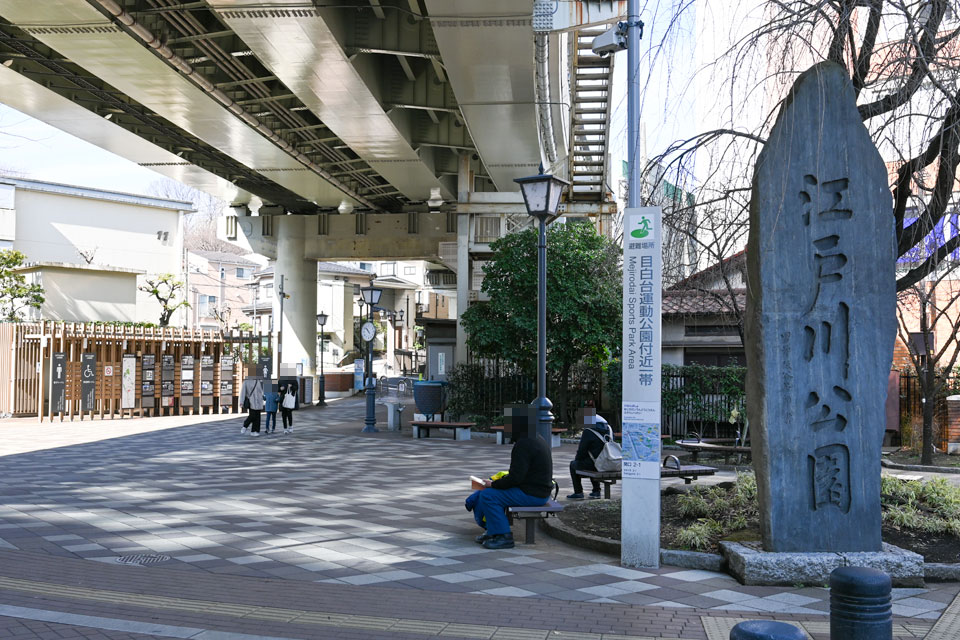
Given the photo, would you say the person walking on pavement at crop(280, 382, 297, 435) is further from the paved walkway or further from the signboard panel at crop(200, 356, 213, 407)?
the paved walkway

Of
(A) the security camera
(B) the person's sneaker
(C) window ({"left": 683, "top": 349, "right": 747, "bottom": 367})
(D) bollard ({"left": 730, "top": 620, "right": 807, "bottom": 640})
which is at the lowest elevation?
(B) the person's sneaker

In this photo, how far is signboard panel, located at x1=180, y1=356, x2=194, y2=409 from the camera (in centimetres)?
2902

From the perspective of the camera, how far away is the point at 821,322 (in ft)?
24.9

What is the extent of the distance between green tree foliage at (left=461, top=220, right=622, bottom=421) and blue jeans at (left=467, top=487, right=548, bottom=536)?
14.0 meters

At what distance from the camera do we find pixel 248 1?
47.8 ft

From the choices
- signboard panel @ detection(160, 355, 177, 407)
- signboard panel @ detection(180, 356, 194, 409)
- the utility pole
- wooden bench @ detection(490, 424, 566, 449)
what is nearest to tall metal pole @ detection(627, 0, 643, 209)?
wooden bench @ detection(490, 424, 566, 449)

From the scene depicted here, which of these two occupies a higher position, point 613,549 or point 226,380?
point 226,380

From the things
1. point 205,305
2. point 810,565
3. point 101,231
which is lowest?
point 810,565

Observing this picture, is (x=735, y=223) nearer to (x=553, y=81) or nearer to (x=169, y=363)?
(x=553, y=81)

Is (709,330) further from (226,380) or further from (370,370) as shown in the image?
(226,380)

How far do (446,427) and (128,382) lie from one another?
38.5ft

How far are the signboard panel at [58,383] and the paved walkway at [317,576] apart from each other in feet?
42.2

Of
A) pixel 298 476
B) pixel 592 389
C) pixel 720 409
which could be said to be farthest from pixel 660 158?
pixel 592 389

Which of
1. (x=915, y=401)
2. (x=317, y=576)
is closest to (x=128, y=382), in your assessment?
(x=317, y=576)
